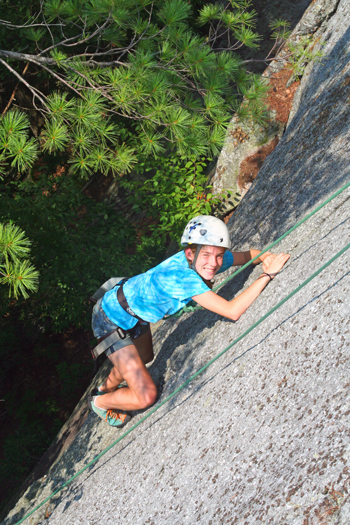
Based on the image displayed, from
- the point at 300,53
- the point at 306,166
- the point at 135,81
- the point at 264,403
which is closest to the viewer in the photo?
the point at 264,403

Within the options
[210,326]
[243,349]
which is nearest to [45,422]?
[210,326]

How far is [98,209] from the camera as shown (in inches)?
263

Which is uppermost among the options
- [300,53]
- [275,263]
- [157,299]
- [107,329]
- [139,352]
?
[300,53]

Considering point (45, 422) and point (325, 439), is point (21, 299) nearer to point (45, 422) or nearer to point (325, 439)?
point (45, 422)

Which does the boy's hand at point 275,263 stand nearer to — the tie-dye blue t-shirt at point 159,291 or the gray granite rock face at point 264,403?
the gray granite rock face at point 264,403

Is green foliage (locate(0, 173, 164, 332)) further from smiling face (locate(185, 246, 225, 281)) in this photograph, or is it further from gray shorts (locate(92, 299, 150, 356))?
smiling face (locate(185, 246, 225, 281))

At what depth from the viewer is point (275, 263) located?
120 inches

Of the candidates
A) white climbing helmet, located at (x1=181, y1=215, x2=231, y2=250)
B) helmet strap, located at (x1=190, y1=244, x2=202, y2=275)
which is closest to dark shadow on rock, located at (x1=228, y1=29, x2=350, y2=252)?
white climbing helmet, located at (x1=181, y1=215, x2=231, y2=250)

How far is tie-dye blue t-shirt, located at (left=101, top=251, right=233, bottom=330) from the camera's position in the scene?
294cm

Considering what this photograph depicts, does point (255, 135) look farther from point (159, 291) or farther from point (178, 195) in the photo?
point (159, 291)

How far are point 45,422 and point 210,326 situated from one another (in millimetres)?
5763


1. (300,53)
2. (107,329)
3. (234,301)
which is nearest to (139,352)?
(107,329)

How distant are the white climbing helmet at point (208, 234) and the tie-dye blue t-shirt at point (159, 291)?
0.21 metres

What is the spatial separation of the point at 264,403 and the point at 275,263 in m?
1.10
